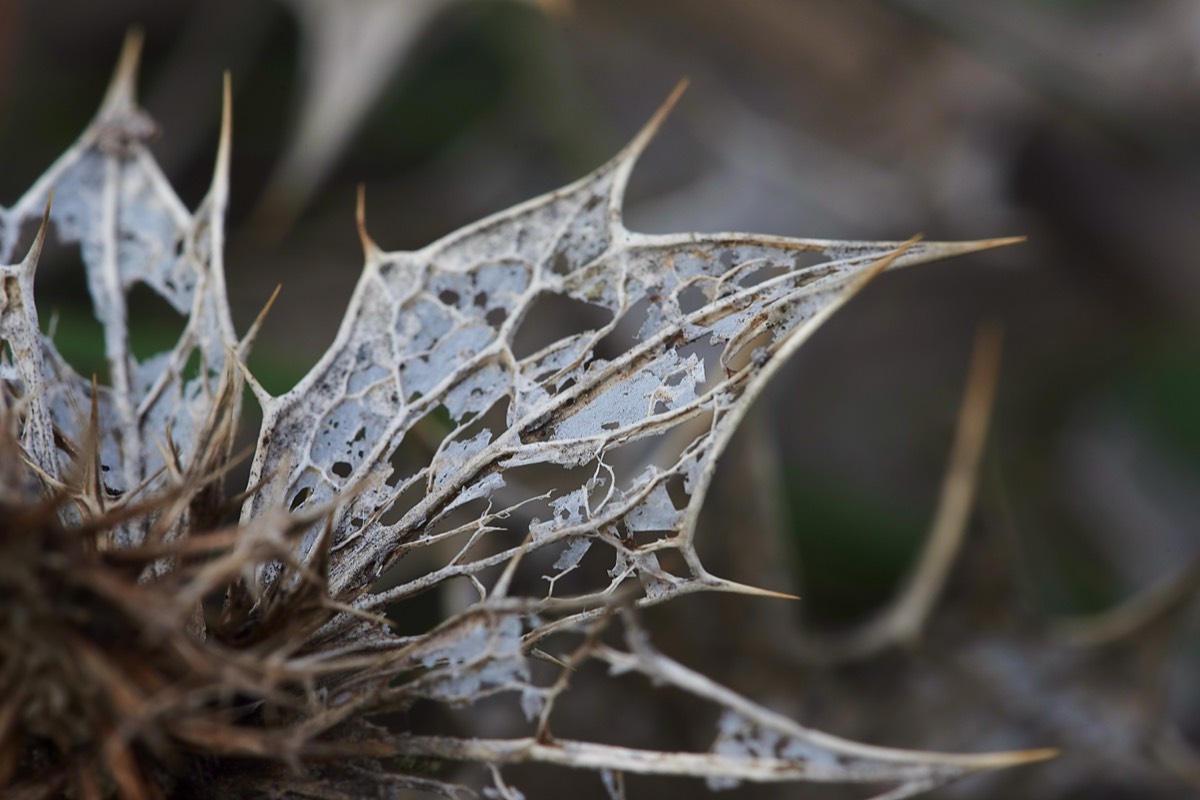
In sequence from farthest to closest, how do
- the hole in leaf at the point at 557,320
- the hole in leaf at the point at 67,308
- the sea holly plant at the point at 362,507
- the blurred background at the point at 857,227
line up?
the hole in leaf at the point at 557,320, the blurred background at the point at 857,227, the hole in leaf at the point at 67,308, the sea holly plant at the point at 362,507

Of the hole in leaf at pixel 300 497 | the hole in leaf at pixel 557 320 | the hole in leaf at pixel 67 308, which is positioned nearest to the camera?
the hole in leaf at pixel 300 497

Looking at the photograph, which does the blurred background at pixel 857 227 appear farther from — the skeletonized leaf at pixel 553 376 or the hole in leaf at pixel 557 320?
the skeletonized leaf at pixel 553 376

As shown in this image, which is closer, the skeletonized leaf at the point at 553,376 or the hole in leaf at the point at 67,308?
the skeletonized leaf at the point at 553,376

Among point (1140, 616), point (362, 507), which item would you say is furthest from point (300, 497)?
point (1140, 616)

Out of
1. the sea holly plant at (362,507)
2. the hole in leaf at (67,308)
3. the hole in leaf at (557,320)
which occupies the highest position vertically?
the hole in leaf at (557,320)

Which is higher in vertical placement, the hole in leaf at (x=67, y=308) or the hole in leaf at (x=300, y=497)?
the hole in leaf at (x=67, y=308)

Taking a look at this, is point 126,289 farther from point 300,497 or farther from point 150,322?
point 150,322

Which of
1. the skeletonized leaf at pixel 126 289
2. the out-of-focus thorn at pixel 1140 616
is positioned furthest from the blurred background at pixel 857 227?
the skeletonized leaf at pixel 126 289

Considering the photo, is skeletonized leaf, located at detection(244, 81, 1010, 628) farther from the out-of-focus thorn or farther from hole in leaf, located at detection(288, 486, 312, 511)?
the out-of-focus thorn

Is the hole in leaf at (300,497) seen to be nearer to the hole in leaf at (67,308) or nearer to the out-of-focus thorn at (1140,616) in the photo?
the hole in leaf at (67,308)
